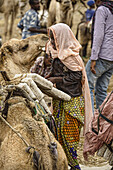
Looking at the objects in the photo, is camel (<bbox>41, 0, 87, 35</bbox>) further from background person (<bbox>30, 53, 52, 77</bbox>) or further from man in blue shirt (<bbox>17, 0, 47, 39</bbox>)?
background person (<bbox>30, 53, 52, 77</bbox>)

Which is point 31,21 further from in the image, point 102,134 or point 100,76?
point 102,134

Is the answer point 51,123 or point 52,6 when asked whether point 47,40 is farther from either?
point 52,6

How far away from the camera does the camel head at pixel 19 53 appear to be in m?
3.34

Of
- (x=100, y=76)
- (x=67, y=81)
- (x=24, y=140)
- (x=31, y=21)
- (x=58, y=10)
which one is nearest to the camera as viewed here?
(x=24, y=140)

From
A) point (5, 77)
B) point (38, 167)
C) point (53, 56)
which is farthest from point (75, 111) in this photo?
point (38, 167)

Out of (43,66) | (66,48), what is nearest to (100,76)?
(43,66)

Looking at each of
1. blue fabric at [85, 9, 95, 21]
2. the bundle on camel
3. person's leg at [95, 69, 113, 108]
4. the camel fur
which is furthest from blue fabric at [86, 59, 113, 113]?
blue fabric at [85, 9, 95, 21]

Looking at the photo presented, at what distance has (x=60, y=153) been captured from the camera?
2.50m

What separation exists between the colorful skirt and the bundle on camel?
0.18 meters

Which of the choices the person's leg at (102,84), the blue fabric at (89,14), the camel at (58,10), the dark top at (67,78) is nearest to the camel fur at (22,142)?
the dark top at (67,78)

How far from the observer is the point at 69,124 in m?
3.68

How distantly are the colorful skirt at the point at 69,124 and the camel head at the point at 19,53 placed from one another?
0.57 m

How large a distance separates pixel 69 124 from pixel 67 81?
1.58 ft

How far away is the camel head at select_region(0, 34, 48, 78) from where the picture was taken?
3338mm
